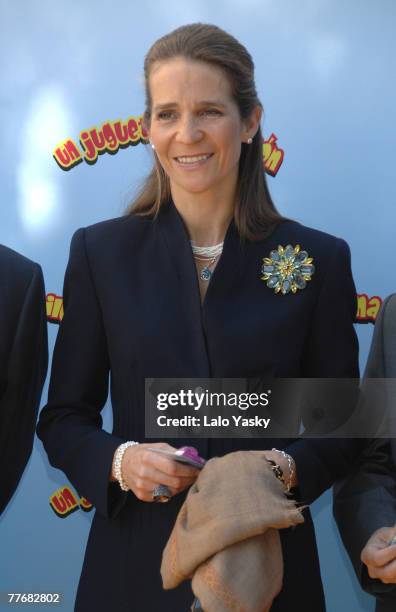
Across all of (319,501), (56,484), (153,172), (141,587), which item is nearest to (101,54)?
(153,172)

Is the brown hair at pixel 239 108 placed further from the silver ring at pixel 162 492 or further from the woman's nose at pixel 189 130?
the silver ring at pixel 162 492

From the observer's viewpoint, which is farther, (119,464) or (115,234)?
(115,234)

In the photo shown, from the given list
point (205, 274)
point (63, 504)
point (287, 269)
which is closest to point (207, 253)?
point (205, 274)

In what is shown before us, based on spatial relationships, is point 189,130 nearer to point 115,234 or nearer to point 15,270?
point 115,234

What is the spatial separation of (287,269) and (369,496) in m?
0.56

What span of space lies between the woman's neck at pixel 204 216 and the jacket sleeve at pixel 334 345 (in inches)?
11.1

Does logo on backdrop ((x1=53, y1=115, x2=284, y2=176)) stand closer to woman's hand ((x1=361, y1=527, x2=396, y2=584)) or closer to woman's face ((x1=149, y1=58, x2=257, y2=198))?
woman's face ((x1=149, y1=58, x2=257, y2=198))

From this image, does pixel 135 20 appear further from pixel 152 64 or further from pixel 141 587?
pixel 141 587

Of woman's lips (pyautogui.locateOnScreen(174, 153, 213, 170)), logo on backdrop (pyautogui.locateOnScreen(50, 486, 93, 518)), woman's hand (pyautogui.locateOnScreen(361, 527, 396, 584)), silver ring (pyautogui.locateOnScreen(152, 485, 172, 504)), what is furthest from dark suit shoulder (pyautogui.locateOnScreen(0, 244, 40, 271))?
logo on backdrop (pyautogui.locateOnScreen(50, 486, 93, 518))

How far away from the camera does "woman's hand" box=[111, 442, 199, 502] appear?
5.83 ft

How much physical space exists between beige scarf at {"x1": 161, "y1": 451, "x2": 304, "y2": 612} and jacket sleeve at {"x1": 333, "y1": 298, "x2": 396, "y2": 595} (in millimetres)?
376

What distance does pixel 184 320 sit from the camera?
2.10 metres

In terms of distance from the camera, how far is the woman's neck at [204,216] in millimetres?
2232

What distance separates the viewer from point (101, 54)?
3260 mm
